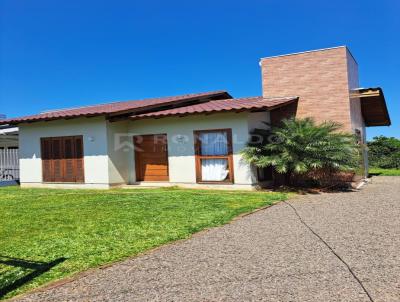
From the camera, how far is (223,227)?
7.11 m

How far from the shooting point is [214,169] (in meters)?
13.7

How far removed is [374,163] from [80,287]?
28.4m

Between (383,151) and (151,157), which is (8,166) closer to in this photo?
(151,157)

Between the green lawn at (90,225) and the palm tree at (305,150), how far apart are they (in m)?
1.24

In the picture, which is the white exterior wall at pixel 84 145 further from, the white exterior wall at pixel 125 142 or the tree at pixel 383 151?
the tree at pixel 383 151

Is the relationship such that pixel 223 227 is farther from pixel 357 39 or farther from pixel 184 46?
pixel 184 46

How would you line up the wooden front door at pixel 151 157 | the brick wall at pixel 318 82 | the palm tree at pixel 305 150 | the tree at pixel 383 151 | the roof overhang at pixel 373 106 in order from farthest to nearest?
the tree at pixel 383 151 < the roof overhang at pixel 373 106 < the wooden front door at pixel 151 157 < the brick wall at pixel 318 82 < the palm tree at pixel 305 150

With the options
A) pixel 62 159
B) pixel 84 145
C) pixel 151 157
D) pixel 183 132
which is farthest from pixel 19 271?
pixel 62 159

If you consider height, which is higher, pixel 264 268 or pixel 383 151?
pixel 383 151

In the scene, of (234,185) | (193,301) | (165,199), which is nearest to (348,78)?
(234,185)

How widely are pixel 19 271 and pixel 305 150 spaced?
9.59m

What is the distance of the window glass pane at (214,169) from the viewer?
13539 millimetres

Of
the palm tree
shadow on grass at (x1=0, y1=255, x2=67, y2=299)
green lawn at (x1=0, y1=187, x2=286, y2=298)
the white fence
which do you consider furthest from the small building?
shadow on grass at (x1=0, y1=255, x2=67, y2=299)

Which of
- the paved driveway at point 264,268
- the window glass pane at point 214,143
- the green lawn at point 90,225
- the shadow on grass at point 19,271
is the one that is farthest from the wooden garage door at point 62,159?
the shadow on grass at point 19,271
